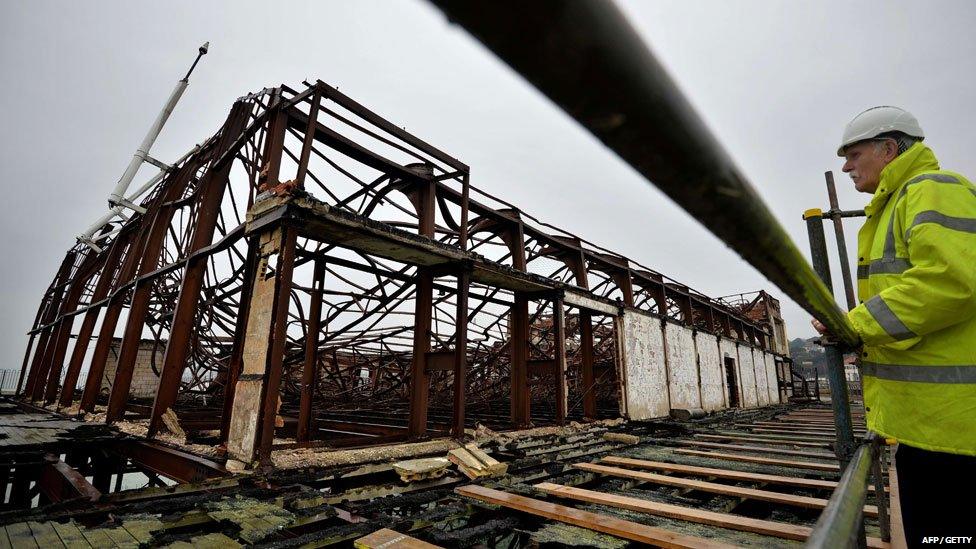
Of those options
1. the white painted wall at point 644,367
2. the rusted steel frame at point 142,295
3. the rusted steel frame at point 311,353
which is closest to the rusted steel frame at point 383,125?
the rusted steel frame at point 311,353

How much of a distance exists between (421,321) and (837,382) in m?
6.19

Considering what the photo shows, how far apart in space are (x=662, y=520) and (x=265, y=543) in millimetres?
2881

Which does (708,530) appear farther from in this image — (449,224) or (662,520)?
(449,224)

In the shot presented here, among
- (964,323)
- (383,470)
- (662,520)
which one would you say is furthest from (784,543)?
(383,470)

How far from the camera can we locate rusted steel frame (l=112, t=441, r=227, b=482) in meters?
5.40

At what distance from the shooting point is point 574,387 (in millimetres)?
20047

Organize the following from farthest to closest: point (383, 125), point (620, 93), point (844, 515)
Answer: point (383, 125) < point (844, 515) < point (620, 93)

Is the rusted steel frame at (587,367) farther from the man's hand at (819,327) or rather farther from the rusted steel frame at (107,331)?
the rusted steel frame at (107,331)

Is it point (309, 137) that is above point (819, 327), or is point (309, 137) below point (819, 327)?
above

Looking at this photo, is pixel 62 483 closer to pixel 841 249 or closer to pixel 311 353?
pixel 311 353

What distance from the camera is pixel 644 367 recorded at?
12.3 metres

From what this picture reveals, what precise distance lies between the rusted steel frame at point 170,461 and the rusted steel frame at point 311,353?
73.5 inches

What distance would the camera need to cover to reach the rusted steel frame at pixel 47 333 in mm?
17766

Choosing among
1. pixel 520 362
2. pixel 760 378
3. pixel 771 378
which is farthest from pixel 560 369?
pixel 771 378
